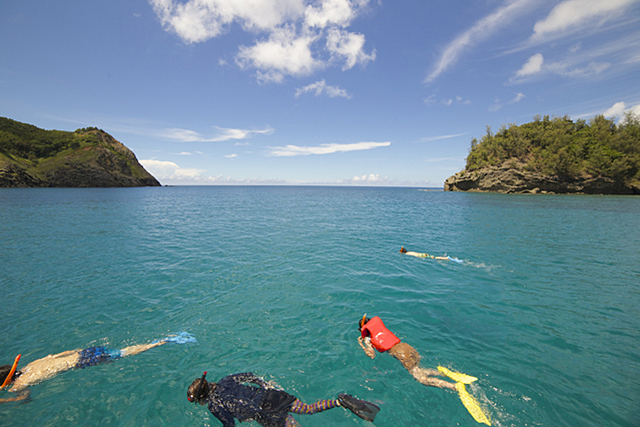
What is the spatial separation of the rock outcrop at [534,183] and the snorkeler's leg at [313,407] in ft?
378

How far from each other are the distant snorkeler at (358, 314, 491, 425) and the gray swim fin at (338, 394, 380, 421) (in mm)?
2024

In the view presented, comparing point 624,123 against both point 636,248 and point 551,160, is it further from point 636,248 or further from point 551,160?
point 636,248

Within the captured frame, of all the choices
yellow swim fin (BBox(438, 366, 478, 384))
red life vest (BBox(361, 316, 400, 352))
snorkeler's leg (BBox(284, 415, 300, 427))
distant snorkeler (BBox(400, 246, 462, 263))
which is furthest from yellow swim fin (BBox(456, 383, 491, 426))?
distant snorkeler (BBox(400, 246, 462, 263))

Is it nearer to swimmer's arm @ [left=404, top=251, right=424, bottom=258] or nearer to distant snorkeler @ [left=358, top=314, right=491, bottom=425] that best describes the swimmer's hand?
distant snorkeler @ [left=358, top=314, right=491, bottom=425]

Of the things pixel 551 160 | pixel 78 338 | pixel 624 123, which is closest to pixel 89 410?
pixel 78 338

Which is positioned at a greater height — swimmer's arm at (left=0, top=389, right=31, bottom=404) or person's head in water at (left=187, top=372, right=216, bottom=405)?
person's head in water at (left=187, top=372, right=216, bottom=405)

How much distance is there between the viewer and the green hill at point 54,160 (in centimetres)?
10531

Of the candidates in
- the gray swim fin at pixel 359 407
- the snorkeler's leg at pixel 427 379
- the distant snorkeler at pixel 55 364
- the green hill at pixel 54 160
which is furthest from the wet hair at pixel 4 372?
the green hill at pixel 54 160

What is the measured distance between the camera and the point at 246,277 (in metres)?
14.1

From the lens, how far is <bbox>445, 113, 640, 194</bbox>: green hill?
8069 centimetres

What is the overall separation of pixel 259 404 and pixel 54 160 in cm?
18365

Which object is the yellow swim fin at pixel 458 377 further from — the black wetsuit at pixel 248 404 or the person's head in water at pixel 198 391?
the person's head in water at pixel 198 391

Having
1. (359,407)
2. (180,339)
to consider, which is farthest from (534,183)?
(180,339)

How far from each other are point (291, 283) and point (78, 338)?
8676mm
